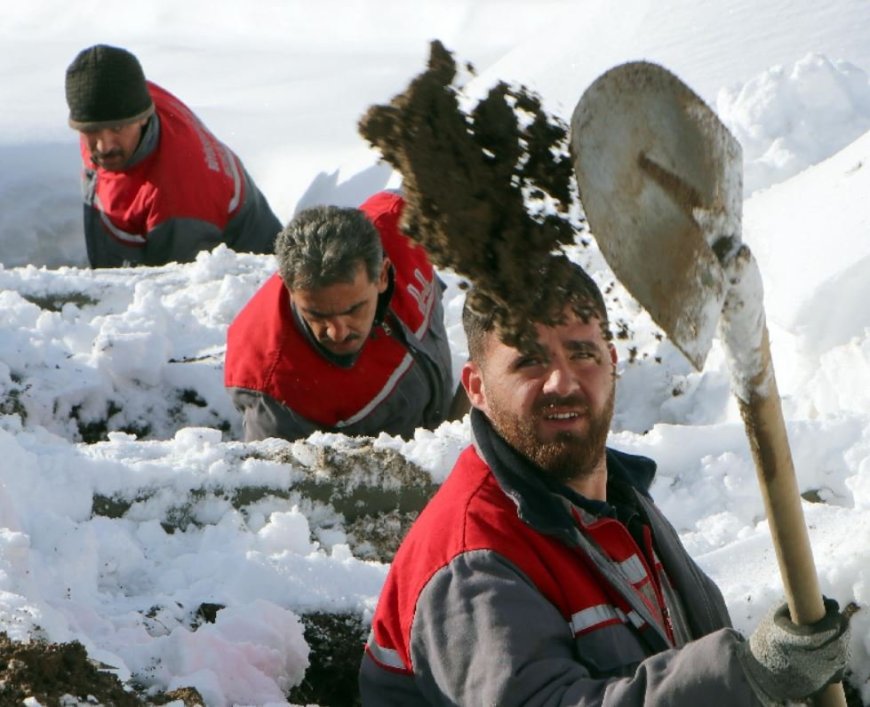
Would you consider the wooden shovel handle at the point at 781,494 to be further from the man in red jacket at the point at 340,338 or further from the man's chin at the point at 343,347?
the man's chin at the point at 343,347

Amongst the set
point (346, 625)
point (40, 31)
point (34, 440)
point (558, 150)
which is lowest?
point (346, 625)

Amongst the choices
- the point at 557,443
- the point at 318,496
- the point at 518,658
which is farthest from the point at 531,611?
the point at 318,496

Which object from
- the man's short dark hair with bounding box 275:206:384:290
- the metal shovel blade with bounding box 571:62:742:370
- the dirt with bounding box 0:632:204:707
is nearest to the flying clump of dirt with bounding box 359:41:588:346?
the metal shovel blade with bounding box 571:62:742:370

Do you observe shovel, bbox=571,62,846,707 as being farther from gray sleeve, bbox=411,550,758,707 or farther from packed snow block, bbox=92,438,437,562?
packed snow block, bbox=92,438,437,562

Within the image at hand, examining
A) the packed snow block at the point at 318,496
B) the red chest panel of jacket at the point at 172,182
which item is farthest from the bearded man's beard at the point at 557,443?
the red chest panel of jacket at the point at 172,182

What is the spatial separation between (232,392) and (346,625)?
1.52 metres

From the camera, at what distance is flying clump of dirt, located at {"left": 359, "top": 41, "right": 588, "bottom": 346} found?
2330 millimetres

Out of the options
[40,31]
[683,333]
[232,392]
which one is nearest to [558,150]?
[683,333]

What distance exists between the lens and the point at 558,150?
2410 mm

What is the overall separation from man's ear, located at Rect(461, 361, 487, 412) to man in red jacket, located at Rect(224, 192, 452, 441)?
1.79 meters

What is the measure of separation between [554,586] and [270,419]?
2.48 metres

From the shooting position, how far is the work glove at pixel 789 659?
7.97ft

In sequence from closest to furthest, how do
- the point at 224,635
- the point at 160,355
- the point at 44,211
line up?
the point at 224,635 → the point at 160,355 → the point at 44,211

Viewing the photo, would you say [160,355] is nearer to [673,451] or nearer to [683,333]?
[673,451]
